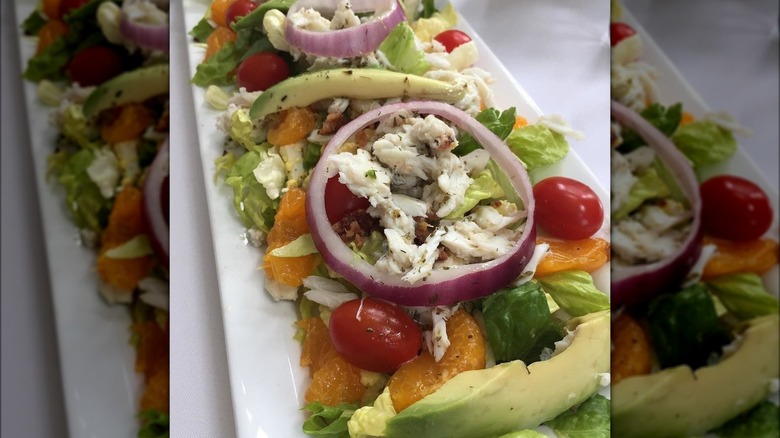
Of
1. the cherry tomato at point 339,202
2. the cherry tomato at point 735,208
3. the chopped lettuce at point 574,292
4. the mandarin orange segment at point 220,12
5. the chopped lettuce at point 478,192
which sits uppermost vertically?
the cherry tomato at point 735,208

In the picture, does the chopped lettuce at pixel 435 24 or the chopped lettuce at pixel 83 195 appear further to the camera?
the chopped lettuce at pixel 83 195

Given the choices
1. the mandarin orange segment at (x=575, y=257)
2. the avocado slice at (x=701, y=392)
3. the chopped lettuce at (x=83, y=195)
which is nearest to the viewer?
the avocado slice at (x=701, y=392)

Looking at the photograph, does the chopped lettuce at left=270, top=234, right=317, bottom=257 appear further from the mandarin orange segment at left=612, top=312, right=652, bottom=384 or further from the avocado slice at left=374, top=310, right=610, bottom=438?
the mandarin orange segment at left=612, top=312, right=652, bottom=384

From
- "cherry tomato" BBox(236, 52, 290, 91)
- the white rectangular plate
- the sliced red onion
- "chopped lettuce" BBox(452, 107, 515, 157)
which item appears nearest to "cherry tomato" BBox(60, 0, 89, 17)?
the white rectangular plate

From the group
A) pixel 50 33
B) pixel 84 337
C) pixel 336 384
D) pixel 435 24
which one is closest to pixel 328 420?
pixel 336 384

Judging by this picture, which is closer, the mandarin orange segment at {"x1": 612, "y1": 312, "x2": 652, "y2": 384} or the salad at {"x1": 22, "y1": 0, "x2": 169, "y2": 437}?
the mandarin orange segment at {"x1": 612, "y1": 312, "x2": 652, "y2": 384}

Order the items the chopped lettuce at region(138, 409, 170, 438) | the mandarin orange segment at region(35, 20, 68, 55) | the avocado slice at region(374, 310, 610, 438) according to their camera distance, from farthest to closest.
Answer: the mandarin orange segment at region(35, 20, 68, 55) < the chopped lettuce at region(138, 409, 170, 438) < the avocado slice at region(374, 310, 610, 438)

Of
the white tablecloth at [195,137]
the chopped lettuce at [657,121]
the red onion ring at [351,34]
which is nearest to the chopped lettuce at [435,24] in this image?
the white tablecloth at [195,137]

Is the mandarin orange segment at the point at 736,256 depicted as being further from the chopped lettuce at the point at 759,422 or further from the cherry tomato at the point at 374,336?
the cherry tomato at the point at 374,336

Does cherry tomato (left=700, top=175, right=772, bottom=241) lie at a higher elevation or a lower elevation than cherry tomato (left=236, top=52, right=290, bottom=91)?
higher
